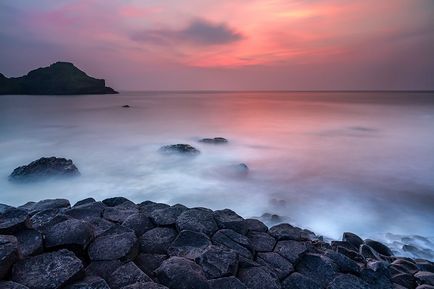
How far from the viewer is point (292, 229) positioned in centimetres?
366

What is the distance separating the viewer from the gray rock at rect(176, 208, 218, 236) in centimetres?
319

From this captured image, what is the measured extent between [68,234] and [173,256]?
37.7 inches

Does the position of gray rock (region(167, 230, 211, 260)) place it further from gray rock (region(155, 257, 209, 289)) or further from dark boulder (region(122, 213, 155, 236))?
dark boulder (region(122, 213, 155, 236))

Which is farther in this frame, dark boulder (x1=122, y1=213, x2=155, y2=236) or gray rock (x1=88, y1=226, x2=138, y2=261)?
dark boulder (x1=122, y1=213, x2=155, y2=236)

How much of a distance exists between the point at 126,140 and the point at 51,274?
35.8ft

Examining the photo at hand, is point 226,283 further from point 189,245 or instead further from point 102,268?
point 102,268

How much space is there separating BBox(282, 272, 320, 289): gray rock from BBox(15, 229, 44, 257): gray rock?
7.12 feet

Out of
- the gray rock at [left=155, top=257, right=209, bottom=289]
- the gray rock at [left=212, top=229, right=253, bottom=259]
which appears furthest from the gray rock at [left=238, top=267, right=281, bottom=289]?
the gray rock at [left=155, top=257, right=209, bottom=289]

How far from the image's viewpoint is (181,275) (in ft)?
7.80

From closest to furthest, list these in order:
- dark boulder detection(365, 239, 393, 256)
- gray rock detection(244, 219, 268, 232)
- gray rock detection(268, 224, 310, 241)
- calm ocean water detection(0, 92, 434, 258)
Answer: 1. gray rock detection(268, 224, 310, 241)
2. gray rock detection(244, 219, 268, 232)
3. dark boulder detection(365, 239, 393, 256)
4. calm ocean water detection(0, 92, 434, 258)

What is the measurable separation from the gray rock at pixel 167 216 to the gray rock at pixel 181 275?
768 millimetres

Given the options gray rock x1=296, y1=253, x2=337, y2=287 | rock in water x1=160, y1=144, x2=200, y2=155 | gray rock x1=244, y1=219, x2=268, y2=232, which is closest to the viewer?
gray rock x1=296, y1=253, x2=337, y2=287

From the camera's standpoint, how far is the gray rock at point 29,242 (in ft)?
7.85

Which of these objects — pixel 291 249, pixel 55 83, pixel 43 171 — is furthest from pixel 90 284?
pixel 55 83
